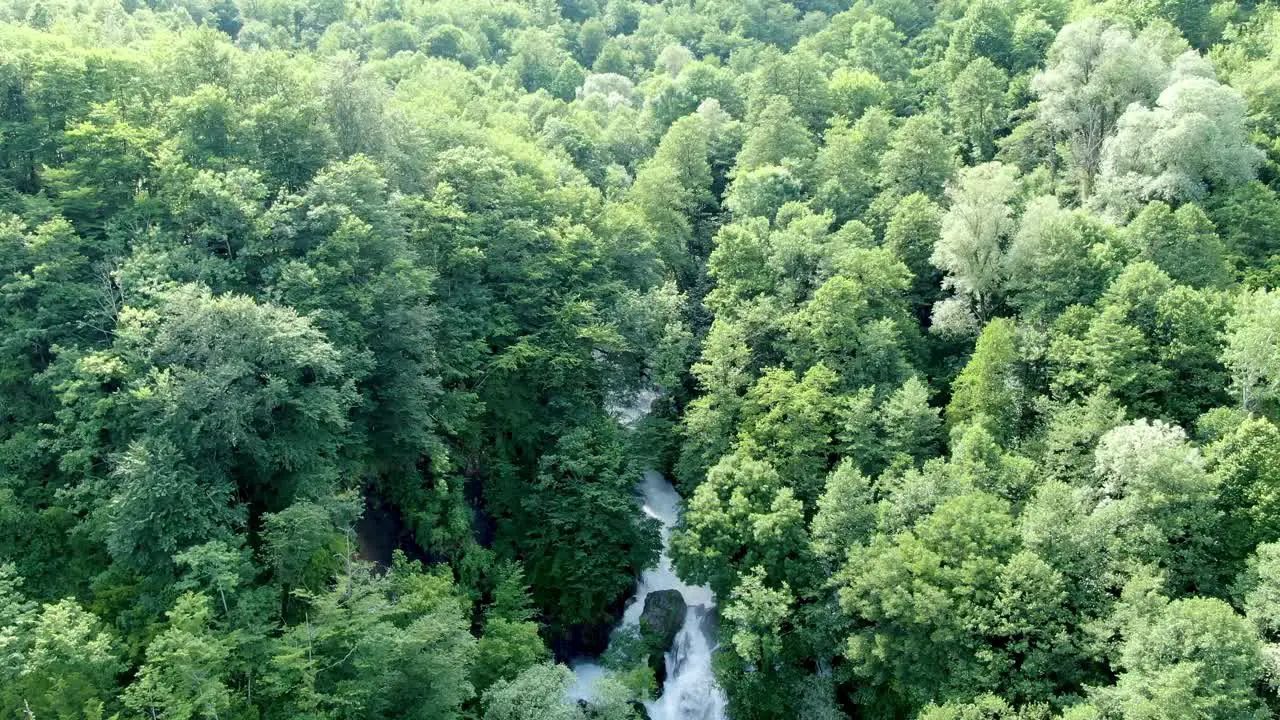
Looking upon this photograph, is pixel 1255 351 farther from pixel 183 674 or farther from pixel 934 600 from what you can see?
pixel 183 674

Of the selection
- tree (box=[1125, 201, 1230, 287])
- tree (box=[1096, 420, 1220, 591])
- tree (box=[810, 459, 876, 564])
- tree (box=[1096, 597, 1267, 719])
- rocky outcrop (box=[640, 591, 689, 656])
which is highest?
tree (box=[1125, 201, 1230, 287])

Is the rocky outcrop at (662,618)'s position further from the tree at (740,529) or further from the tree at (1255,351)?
the tree at (1255,351)

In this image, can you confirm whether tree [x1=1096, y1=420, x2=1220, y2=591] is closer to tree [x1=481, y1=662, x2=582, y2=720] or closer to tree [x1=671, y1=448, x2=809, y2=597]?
tree [x1=671, y1=448, x2=809, y2=597]

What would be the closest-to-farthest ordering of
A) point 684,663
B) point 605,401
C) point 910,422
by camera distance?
point 910,422 → point 684,663 → point 605,401

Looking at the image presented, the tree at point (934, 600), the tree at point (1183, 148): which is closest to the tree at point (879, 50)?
the tree at point (1183, 148)

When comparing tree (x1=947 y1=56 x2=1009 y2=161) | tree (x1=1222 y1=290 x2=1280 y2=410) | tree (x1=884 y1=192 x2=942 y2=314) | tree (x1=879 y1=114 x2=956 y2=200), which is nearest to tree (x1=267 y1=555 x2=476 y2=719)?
tree (x1=1222 y1=290 x2=1280 y2=410)

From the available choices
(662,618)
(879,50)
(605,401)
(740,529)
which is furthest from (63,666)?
(879,50)

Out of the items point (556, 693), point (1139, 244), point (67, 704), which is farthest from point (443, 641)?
point (1139, 244)
